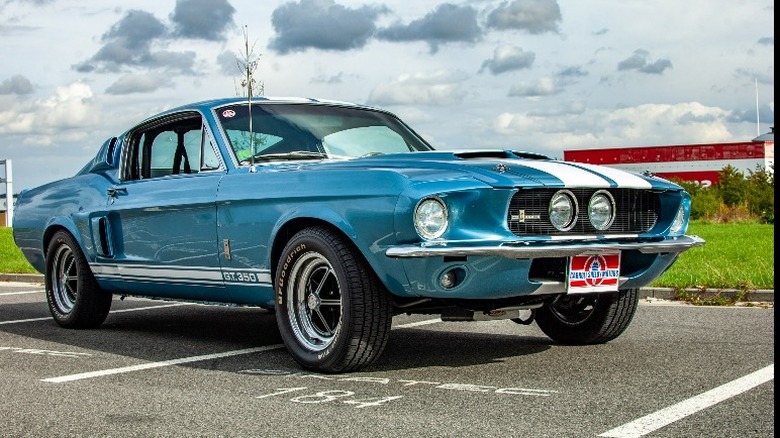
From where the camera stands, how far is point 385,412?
5098 millimetres

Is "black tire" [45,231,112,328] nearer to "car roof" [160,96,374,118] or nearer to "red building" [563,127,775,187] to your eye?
"car roof" [160,96,374,118]

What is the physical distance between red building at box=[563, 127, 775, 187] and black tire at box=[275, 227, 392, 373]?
57.7m

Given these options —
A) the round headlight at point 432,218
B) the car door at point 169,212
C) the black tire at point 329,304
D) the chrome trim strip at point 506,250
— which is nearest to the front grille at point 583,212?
the chrome trim strip at point 506,250

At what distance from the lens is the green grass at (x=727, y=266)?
1106cm

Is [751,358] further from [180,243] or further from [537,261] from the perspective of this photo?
[180,243]

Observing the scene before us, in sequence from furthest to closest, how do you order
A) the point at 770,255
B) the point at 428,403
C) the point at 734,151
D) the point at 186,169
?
1. the point at 734,151
2. the point at 770,255
3. the point at 186,169
4. the point at 428,403

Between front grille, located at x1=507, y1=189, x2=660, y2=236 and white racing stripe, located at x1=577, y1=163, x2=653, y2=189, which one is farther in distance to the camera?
white racing stripe, located at x1=577, y1=163, x2=653, y2=189

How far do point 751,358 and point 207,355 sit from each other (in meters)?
3.44

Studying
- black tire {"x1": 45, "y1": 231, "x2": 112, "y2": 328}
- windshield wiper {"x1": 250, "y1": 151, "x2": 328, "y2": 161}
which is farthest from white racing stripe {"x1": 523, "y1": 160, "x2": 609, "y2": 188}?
black tire {"x1": 45, "y1": 231, "x2": 112, "y2": 328}

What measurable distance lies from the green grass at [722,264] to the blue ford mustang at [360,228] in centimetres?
99

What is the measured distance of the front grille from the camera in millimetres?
5895

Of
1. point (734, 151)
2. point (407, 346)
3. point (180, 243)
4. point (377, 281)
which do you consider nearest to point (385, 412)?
point (377, 281)

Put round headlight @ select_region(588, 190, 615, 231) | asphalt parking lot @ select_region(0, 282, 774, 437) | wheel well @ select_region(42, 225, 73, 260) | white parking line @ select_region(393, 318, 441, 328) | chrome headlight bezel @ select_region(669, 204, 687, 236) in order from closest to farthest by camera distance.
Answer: asphalt parking lot @ select_region(0, 282, 774, 437)
round headlight @ select_region(588, 190, 615, 231)
chrome headlight bezel @ select_region(669, 204, 687, 236)
white parking line @ select_region(393, 318, 441, 328)
wheel well @ select_region(42, 225, 73, 260)

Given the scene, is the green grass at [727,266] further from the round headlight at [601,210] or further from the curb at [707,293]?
the round headlight at [601,210]
